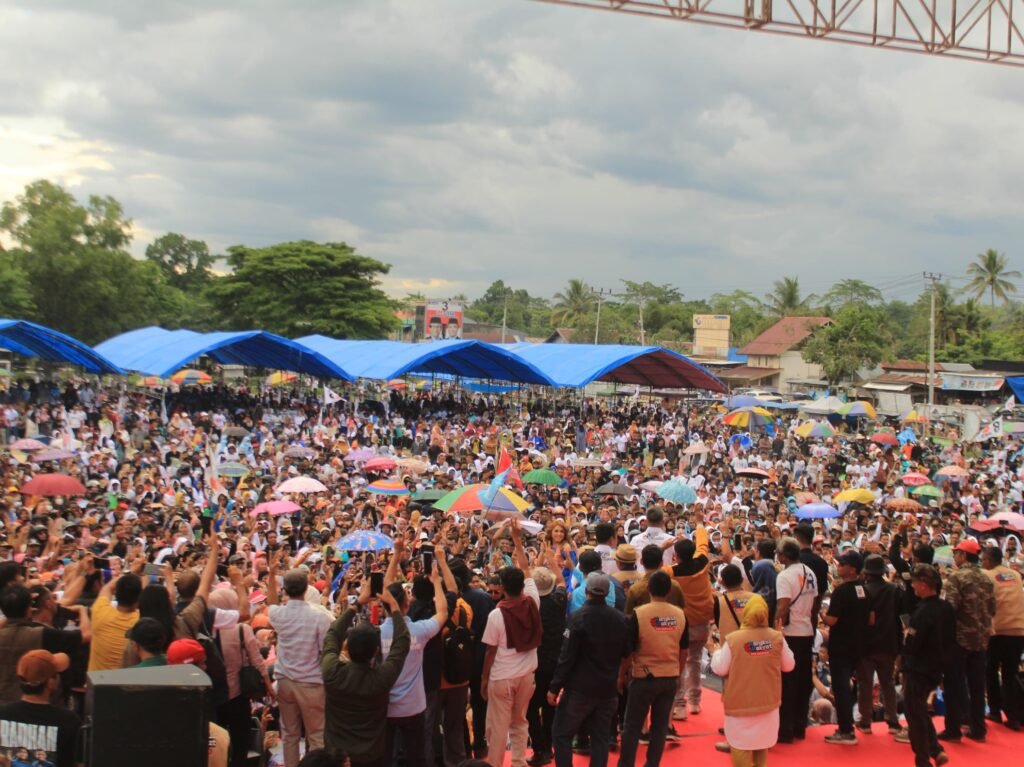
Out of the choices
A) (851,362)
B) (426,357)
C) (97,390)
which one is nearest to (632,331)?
(851,362)

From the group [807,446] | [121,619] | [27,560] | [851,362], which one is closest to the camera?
[121,619]

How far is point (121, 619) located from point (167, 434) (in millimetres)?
16107

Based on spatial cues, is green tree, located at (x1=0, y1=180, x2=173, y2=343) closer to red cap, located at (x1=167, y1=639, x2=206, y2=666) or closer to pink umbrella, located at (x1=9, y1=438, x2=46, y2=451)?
pink umbrella, located at (x1=9, y1=438, x2=46, y2=451)

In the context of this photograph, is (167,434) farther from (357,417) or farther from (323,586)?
(323,586)

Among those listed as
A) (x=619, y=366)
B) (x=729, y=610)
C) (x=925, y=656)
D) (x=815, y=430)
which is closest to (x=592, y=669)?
(x=729, y=610)

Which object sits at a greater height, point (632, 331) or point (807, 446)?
point (632, 331)

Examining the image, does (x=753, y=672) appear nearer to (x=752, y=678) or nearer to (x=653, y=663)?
(x=752, y=678)

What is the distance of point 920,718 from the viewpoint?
18.5 ft

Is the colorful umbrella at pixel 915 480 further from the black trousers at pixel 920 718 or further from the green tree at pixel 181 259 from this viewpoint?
the green tree at pixel 181 259

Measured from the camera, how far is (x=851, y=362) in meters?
44.5

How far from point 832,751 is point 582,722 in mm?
1895

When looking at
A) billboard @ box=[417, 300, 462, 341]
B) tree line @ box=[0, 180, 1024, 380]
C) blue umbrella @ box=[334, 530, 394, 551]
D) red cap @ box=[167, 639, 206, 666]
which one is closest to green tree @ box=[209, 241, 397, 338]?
tree line @ box=[0, 180, 1024, 380]

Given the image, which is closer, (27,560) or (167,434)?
(27,560)

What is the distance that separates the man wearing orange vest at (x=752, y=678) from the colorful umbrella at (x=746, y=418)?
19.0 meters
